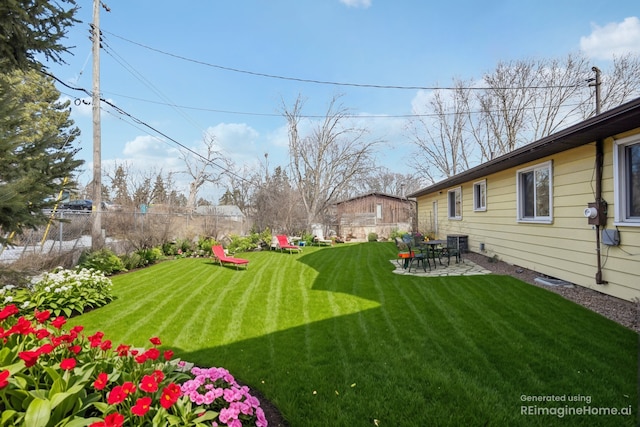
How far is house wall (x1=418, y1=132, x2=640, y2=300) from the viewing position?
472 cm

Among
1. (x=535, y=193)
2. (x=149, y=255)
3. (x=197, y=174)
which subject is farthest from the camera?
(x=197, y=174)

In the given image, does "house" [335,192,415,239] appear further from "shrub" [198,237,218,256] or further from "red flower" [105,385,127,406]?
"red flower" [105,385,127,406]

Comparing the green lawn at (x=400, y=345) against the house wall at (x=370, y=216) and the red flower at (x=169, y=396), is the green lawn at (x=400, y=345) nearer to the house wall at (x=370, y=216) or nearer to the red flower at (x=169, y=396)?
the red flower at (x=169, y=396)

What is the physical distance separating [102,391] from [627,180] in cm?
652

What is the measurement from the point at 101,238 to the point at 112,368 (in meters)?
8.10

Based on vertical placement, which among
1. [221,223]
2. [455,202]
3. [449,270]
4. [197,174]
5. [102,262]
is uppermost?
[197,174]

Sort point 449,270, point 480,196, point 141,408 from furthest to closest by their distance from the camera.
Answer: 1. point 480,196
2. point 449,270
3. point 141,408

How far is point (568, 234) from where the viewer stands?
5902mm

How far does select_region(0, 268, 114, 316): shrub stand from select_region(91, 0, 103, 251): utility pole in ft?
11.9

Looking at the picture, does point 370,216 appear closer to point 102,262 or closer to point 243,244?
point 243,244

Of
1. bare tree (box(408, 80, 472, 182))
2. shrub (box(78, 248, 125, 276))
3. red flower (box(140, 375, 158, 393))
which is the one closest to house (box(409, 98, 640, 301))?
red flower (box(140, 375, 158, 393))

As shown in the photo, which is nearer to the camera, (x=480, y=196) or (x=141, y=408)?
(x=141, y=408)

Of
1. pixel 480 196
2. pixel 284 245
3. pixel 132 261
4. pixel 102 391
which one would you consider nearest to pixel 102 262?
pixel 132 261

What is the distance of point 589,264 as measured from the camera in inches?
212
